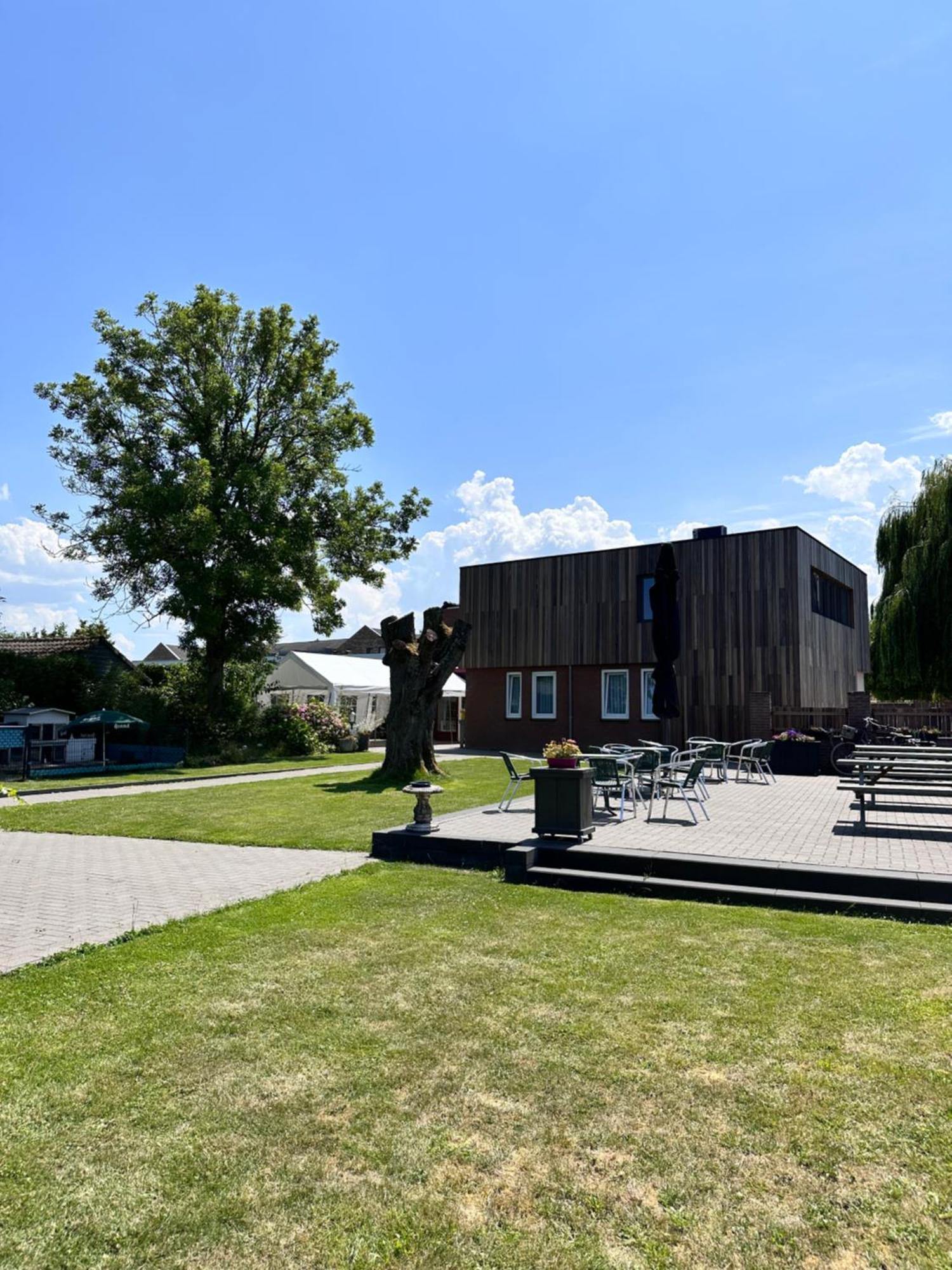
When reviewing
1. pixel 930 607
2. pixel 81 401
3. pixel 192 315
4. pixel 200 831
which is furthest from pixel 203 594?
pixel 930 607

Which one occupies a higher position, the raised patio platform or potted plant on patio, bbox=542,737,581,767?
potted plant on patio, bbox=542,737,581,767

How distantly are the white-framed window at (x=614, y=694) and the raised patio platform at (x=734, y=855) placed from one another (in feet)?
40.8

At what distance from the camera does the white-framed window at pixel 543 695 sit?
77.7 feet

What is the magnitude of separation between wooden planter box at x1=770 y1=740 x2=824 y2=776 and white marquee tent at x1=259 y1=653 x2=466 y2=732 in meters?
15.4

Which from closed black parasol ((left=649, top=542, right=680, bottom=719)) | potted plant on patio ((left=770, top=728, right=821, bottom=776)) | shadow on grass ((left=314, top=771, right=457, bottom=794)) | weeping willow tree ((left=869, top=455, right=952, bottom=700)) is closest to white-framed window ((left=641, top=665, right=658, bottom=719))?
potted plant on patio ((left=770, top=728, right=821, bottom=776))

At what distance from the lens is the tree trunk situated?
49.0 feet

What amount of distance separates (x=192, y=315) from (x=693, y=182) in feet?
65.3

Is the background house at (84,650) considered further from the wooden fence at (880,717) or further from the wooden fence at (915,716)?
the wooden fence at (915,716)

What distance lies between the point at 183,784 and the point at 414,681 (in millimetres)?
5418

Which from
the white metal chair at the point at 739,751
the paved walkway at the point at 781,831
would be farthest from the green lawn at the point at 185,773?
the white metal chair at the point at 739,751

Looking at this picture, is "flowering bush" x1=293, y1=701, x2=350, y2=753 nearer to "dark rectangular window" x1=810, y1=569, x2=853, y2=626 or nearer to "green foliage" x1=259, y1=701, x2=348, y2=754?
"green foliage" x1=259, y1=701, x2=348, y2=754

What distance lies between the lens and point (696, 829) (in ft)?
27.1

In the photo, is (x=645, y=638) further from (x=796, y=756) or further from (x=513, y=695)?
(x=796, y=756)

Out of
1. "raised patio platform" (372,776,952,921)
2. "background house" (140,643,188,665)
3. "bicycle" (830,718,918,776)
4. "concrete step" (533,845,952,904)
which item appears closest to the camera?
"concrete step" (533,845,952,904)
